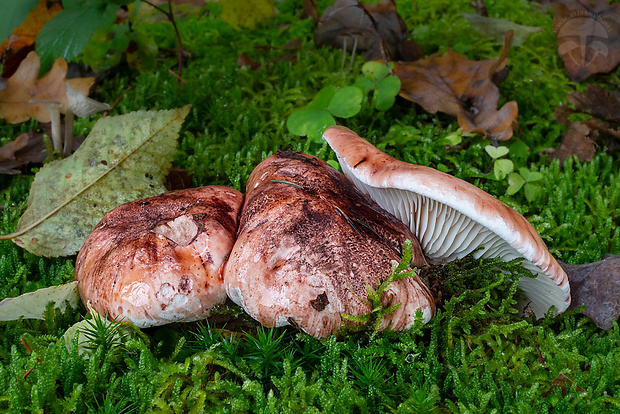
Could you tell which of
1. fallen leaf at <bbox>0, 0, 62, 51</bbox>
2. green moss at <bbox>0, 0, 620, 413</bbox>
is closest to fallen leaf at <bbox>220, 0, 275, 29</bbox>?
green moss at <bbox>0, 0, 620, 413</bbox>

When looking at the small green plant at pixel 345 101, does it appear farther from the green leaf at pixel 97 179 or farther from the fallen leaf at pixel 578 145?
the fallen leaf at pixel 578 145

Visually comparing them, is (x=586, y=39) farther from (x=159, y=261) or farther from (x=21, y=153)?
(x=21, y=153)

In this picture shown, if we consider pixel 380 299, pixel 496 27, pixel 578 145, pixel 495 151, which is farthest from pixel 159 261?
pixel 496 27

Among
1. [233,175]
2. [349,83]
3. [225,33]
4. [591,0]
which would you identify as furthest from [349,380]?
[591,0]

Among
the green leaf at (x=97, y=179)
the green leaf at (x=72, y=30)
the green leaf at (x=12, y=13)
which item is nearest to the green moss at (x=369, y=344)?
the green leaf at (x=97, y=179)

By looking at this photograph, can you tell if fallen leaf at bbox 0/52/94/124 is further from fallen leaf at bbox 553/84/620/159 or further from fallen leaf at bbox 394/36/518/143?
fallen leaf at bbox 553/84/620/159

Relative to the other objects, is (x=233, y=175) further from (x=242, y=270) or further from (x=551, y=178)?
(x=551, y=178)
